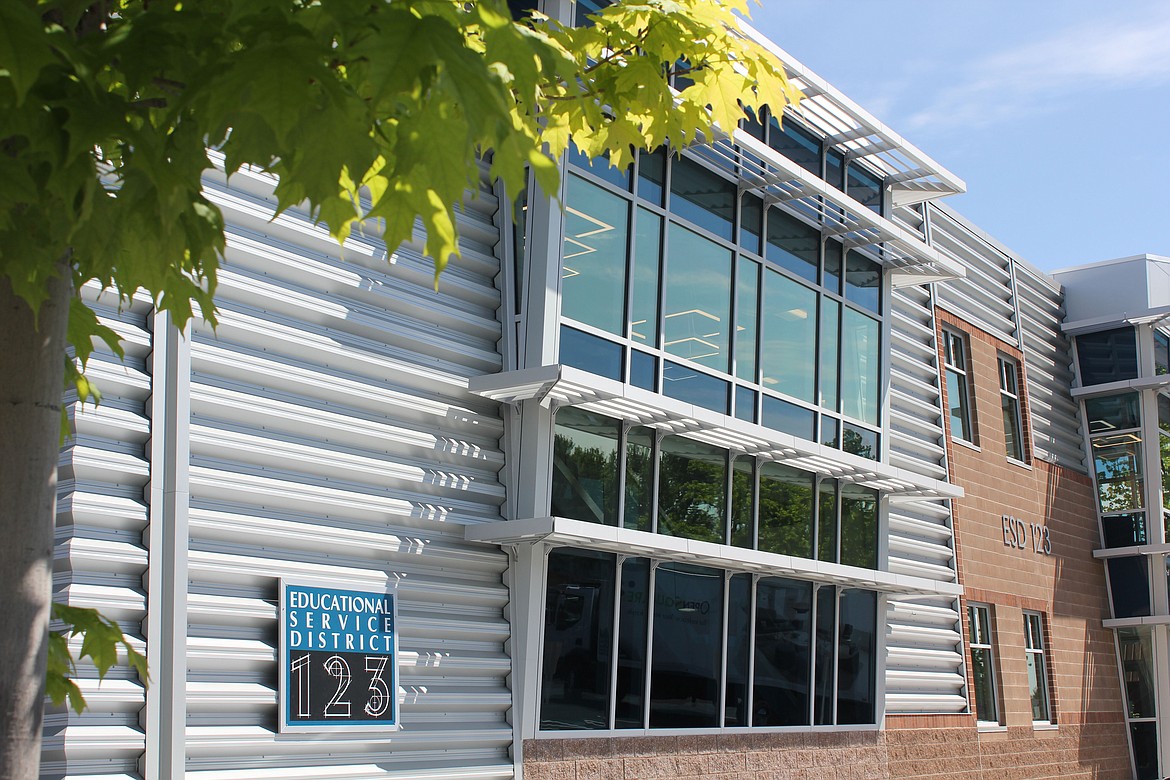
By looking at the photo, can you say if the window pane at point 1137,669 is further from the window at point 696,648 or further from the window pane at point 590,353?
the window pane at point 590,353

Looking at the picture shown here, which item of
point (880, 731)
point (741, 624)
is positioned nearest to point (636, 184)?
point (741, 624)

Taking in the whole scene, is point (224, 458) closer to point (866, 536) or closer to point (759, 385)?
point (759, 385)

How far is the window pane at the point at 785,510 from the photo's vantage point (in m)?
12.6

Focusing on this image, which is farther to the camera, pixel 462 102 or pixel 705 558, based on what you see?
pixel 705 558

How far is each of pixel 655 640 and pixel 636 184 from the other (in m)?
4.02

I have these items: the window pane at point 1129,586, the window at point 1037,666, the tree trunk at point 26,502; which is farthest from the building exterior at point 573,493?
the window pane at point 1129,586

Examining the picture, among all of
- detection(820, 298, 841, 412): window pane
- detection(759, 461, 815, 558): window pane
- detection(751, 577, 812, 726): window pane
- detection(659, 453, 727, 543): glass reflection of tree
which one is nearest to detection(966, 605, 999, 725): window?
detection(751, 577, 812, 726): window pane

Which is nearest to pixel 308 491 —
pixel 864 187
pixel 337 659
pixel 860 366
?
pixel 337 659

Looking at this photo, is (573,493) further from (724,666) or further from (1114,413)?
(1114,413)

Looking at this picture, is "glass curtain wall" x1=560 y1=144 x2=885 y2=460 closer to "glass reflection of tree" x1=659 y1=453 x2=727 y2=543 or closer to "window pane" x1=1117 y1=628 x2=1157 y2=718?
"glass reflection of tree" x1=659 y1=453 x2=727 y2=543

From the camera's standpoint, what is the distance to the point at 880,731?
14.5 m

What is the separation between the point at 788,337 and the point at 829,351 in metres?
0.86

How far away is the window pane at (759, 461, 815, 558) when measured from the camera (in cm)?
1261

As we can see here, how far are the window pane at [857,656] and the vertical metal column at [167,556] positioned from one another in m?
8.30
